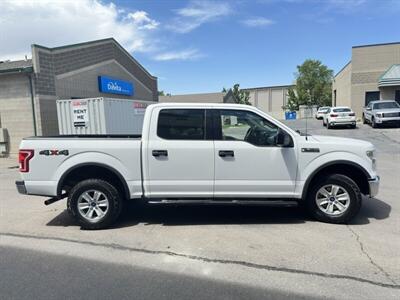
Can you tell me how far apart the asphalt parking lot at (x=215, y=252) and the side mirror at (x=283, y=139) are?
4.26 ft

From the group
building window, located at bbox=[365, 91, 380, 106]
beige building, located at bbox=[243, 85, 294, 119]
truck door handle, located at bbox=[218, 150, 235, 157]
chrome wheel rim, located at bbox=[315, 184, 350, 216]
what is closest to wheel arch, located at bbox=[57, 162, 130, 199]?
truck door handle, located at bbox=[218, 150, 235, 157]

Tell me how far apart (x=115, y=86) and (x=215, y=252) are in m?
19.5

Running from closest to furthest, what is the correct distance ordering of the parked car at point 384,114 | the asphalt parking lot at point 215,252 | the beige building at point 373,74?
1. the asphalt parking lot at point 215,252
2. the parked car at point 384,114
3. the beige building at point 373,74

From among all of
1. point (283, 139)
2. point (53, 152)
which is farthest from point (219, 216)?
point (53, 152)

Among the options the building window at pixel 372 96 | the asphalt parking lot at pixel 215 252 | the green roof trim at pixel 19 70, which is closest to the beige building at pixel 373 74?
the building window at pixel 372 96

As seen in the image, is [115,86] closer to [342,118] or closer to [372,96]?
[342,118]

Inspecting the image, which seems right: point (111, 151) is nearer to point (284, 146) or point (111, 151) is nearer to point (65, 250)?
point (65, 250)

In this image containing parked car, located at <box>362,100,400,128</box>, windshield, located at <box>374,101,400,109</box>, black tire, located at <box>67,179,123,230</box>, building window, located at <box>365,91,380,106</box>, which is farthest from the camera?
Result: building window, located at <box>365,91,380,106</box>

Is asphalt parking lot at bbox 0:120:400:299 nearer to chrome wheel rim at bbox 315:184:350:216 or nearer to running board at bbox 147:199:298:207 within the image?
chrome wheel rim at bbox 315:184:350:216

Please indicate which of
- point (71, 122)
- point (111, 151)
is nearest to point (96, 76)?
point (71, 122)

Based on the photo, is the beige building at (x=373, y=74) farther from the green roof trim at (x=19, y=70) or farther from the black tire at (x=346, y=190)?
the black tire at (x=346, y=190)

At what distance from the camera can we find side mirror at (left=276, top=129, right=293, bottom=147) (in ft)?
17.1

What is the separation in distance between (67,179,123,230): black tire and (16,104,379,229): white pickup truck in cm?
2

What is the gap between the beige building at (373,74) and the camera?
29.7 meters
